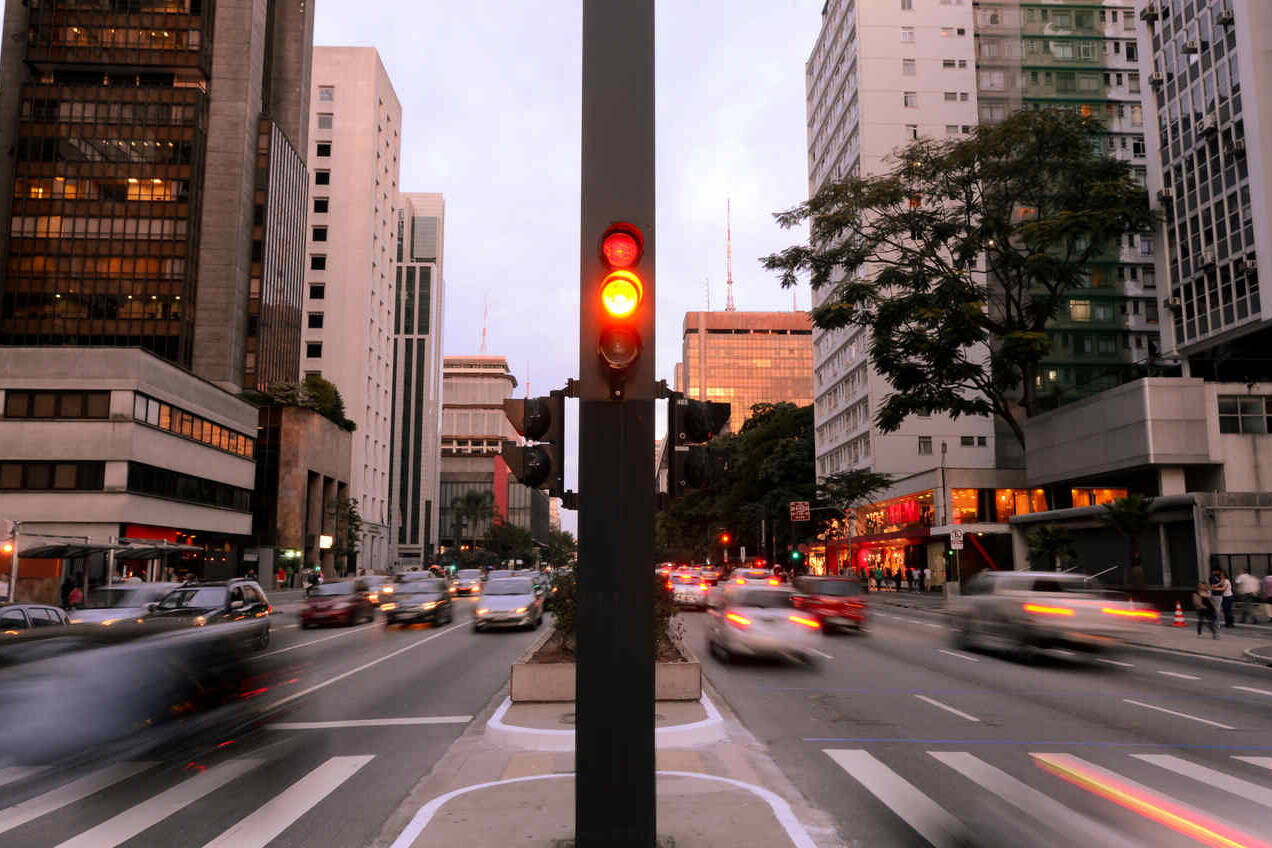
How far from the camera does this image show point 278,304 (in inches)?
2980

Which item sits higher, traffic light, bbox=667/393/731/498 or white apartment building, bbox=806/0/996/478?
white apartment building, bbox=806/0/996/478

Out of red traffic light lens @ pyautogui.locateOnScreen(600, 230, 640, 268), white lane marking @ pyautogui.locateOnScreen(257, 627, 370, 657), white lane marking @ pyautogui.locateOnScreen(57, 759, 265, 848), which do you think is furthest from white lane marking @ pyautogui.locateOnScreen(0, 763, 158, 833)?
white lane marking @ pyautogui.locateOnScreen(257, 627, 370, 657)

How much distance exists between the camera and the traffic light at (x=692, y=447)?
19.6ft

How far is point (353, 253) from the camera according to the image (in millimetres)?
90125

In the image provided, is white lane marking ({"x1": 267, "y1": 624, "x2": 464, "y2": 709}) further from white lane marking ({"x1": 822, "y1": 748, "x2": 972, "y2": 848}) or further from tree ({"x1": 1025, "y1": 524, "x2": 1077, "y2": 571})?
tree ({"x1": 1025, "y1": 524, "x2": 1077, "y2": 571})

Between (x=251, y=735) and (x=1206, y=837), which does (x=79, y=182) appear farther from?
(x=1206, y=837)

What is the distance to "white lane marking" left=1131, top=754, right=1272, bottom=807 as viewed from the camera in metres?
7.99

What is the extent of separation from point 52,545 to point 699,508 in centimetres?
8212

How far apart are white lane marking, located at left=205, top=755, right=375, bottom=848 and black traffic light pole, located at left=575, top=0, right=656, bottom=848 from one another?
3.11 meters

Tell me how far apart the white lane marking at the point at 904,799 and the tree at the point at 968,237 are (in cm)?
3175

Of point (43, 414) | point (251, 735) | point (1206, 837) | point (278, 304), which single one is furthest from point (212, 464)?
point (1206, 837)

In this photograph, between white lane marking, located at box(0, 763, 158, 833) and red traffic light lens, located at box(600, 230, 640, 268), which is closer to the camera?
red traffic light lens, located at box(600, 230, 640, 268)

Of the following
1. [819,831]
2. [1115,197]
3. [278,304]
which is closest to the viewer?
[819,831]

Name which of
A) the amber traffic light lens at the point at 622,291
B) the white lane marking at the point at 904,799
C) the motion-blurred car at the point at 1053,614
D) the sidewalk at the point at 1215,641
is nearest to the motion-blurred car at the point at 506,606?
the motion-blurred car at the point at 1053,614
